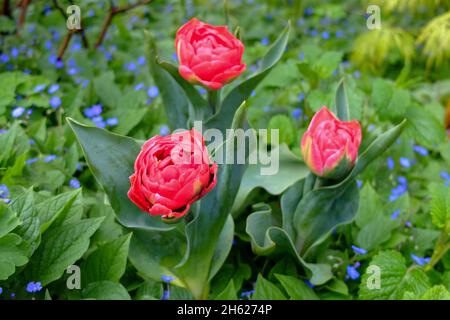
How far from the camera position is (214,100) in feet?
4.38

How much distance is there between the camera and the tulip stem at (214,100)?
1322 mm

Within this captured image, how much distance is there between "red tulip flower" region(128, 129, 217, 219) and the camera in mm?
955

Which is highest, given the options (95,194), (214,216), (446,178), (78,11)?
(78,11)

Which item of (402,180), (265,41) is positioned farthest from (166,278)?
(265,41)

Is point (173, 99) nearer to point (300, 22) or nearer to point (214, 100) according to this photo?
point (214, 100)

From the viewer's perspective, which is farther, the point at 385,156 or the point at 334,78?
the point at 334,78

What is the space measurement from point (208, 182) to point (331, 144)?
0.86ft

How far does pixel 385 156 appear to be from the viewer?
1792 millimetres

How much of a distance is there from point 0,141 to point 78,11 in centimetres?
54

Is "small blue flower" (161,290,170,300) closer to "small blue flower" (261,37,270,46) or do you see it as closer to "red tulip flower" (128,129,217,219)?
"red tulip flower" (128,129,217,219)

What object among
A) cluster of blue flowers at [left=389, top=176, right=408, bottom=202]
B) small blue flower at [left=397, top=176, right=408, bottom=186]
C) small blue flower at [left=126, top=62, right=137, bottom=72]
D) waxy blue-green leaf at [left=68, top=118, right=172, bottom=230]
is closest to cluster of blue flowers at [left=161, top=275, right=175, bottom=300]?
waxy blue-green leaf at [left=68, top=118, right=172, bottom=230]
